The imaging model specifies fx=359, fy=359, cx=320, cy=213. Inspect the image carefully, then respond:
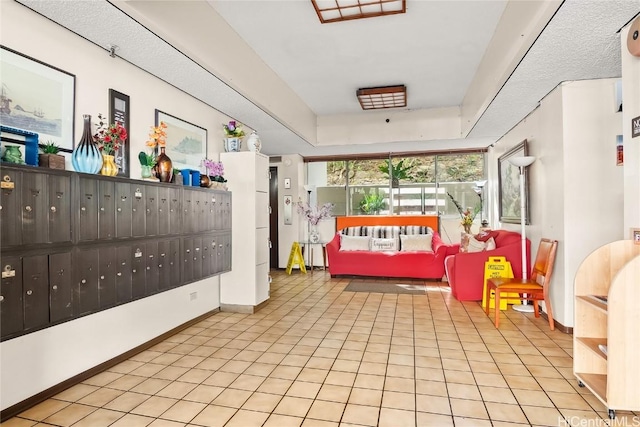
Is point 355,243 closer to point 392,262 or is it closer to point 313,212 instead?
point 392,262

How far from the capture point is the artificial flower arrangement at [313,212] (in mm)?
7863

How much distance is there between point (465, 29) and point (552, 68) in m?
0.96

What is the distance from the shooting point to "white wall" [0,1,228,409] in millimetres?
2299

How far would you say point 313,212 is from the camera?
26.1ft

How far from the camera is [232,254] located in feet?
15.2

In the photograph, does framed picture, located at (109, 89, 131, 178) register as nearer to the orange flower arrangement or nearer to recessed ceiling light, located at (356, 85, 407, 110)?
the orange flower arrangement

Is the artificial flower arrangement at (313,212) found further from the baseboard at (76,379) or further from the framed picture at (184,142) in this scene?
the baseboard at (76,379)

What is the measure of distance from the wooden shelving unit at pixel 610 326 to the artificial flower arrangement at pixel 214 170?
11.9 feet

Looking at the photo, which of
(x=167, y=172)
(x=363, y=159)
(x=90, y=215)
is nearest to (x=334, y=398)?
(x=90, y=215)

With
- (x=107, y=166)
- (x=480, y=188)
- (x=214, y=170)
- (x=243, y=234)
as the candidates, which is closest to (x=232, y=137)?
(x=214, y=170)

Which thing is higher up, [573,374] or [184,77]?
[184,77]

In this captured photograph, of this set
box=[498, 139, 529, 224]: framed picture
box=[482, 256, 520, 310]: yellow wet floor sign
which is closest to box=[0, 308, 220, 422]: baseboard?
box=[482, 256, 520, 310]: yellow wet floor sign

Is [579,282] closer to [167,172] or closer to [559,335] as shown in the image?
[559,335]

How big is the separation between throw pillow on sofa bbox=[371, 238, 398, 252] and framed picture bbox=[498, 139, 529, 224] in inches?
76.6
